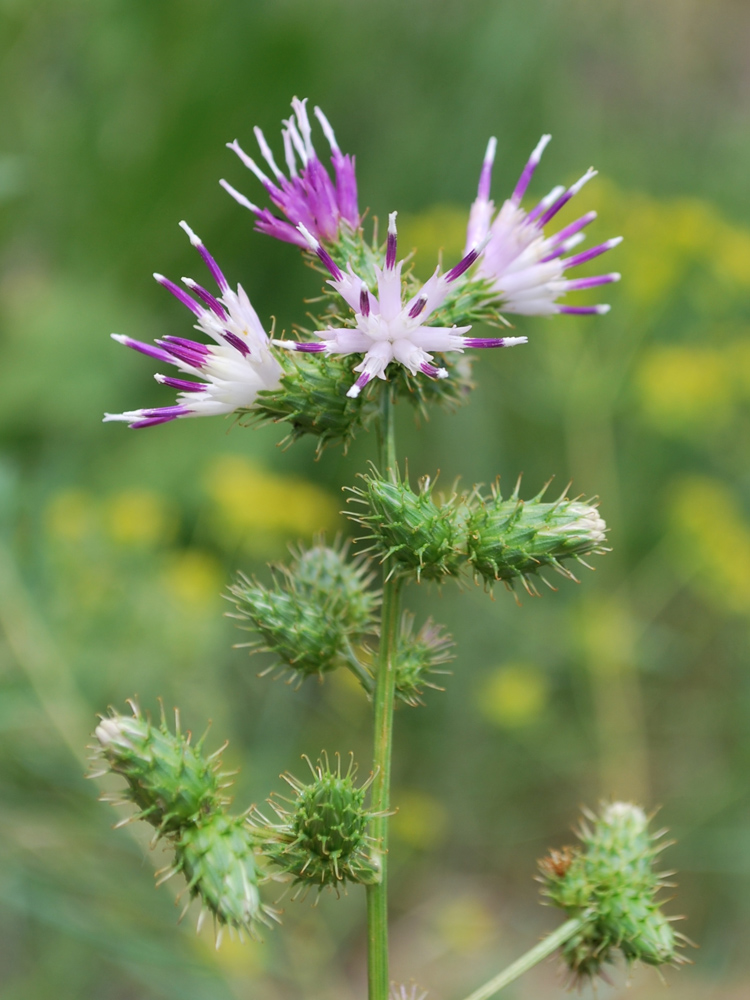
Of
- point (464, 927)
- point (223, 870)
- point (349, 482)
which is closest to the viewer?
point (223, 870)

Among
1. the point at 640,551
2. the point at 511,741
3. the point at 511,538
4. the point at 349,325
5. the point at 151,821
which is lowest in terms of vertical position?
the point at 151,821

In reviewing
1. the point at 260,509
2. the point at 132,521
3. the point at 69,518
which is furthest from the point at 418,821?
the point at 69,518

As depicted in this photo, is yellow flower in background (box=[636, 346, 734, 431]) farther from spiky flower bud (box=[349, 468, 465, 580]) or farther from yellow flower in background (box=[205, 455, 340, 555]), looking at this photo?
spiky flower bud (box=[349, 468, 465, 580])

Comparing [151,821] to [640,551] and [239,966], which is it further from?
[640,551]

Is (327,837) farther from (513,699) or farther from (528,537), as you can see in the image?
(513,699)

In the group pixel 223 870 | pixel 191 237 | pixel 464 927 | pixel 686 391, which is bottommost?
pixel 223 870

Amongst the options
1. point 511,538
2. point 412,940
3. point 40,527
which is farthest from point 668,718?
point 511,538

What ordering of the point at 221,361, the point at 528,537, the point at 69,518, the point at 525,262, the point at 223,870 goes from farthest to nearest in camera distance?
1. the point at 69,518
2. the point at 525,262
3. the point at 221,361
4. the point at 528,537
5. the point at 223,870

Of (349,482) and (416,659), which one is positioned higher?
(349,482)
